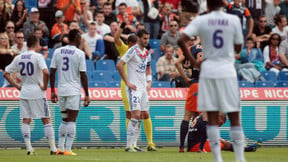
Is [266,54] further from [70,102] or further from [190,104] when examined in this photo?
[70,102]

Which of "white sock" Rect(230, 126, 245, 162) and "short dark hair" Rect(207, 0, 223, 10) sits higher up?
"short dark hair" Rect(207, 0, 223, 10)

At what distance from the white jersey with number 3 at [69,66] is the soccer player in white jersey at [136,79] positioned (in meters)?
1.32

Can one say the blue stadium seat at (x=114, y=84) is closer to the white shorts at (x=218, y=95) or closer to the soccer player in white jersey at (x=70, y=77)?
the soccer player in white jersey at (x=70, y=77)

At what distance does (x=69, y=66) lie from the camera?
13.2 m

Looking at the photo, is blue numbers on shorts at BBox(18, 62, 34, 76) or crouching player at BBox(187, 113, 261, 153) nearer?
blue numbers on shorts at BBox(18, 62, 34, 76)

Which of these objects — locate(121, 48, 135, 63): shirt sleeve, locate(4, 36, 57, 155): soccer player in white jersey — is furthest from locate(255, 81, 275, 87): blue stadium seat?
locate(4, 36, 57, 155): soccer player in white jersey

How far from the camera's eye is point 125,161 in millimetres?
11555

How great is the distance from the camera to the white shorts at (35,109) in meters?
13.8

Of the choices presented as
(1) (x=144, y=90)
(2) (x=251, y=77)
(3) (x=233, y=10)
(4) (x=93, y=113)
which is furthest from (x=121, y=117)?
(3) (x=233, y=10)

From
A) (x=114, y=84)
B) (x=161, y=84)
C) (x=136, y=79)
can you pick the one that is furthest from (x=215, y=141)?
(x=161, y=84)

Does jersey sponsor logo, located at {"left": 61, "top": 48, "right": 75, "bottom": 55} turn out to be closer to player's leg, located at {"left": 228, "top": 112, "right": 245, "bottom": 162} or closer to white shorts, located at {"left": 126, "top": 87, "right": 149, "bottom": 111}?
white shorts, located at {"left": 126, "top": 87, "right": 149, "bottom": 111}

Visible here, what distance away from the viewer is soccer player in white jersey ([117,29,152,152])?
14.4 m

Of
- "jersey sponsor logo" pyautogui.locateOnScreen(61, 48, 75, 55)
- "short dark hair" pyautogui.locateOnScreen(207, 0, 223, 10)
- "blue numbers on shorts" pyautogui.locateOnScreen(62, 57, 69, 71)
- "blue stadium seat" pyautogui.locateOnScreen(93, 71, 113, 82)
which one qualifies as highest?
"short dark hair" pyautogui.locateOnScreen(207, 0, 223, 10)

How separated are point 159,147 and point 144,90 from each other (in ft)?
9.36
